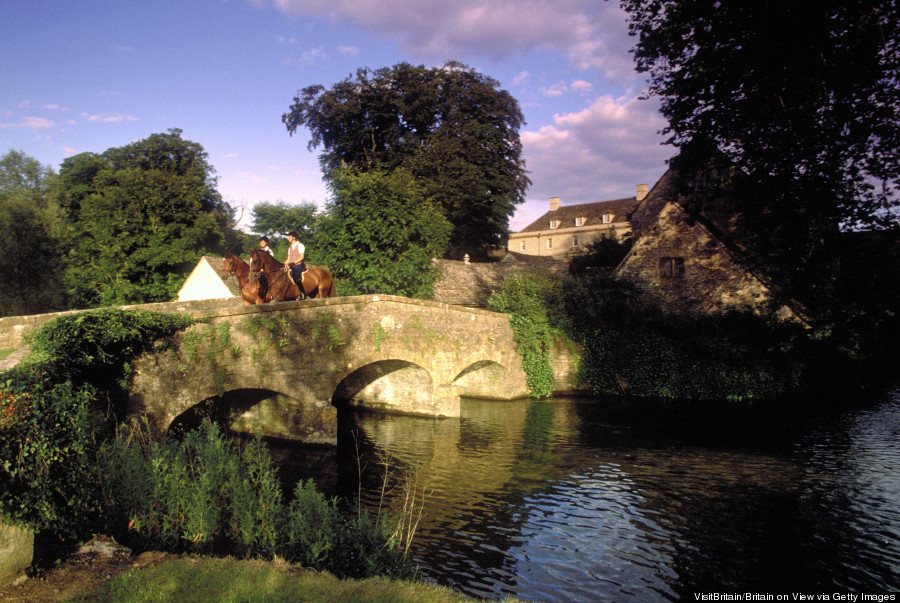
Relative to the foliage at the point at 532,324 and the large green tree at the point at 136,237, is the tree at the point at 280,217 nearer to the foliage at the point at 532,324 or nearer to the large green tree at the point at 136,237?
the large green tree at the point at 136,237

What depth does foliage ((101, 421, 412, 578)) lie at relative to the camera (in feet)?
20.7

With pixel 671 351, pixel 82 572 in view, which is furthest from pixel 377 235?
pixel 82 572

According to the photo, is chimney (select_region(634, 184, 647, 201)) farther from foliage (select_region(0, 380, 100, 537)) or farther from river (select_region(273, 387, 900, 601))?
foliage (select_region(0, 380, 100, 537))

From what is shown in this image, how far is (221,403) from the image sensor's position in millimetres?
15297

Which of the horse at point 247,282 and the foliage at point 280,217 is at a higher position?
the foliage at point 280,217

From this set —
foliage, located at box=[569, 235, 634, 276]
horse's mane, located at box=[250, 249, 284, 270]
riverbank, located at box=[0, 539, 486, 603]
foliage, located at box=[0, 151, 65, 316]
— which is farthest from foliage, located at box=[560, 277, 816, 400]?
foliage, located at box=[0, 151, 65, 316]

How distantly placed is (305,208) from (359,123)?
459 inches

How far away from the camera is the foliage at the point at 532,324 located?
2178cm

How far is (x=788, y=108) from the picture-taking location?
1186 cm

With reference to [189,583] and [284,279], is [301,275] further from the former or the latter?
[189,583]

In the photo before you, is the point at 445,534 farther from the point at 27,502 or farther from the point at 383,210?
the point at 383,210

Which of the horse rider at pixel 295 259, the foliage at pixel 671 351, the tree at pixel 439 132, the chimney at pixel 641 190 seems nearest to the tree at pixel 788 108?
the foliage at pixel 671 351

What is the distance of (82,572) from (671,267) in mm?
24350

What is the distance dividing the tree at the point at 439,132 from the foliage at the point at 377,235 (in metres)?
9.49
